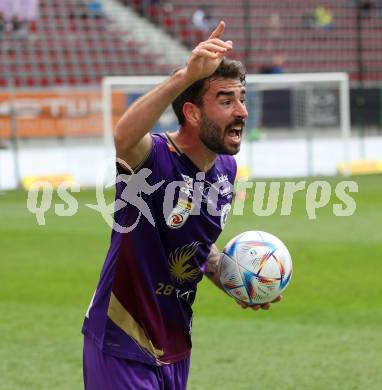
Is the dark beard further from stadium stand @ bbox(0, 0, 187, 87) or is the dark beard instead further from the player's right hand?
stadium stand @ bbox(0, 0, 187, 87)

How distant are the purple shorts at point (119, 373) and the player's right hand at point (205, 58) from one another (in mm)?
1341

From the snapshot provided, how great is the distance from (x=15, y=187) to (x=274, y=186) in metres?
6.28

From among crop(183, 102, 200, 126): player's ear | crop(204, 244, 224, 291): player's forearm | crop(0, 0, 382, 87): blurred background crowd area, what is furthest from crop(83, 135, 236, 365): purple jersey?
crop(0, 0, 382, 87): blurred background crowd area

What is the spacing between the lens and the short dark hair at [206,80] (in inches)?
170

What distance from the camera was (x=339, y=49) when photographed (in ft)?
116

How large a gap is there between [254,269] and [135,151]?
120 cm

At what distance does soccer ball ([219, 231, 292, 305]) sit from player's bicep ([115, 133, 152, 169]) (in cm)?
102

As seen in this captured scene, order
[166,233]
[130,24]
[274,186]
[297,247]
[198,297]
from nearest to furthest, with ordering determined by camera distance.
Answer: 1. [166,233]
2. [198,297]
3. [297,247]
4. [274,186]
5. [130,24]

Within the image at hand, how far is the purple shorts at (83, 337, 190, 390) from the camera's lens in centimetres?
436

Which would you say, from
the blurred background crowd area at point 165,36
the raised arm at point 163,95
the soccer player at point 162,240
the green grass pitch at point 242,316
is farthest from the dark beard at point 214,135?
the blurred background crowd area at point 165,36

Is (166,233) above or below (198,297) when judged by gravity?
above

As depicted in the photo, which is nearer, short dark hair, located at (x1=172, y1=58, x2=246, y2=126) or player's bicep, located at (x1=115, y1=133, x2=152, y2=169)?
player's bicep, located at (x1=115, y1=133, x2=152, y2=169)

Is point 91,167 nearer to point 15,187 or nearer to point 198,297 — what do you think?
point 15,187

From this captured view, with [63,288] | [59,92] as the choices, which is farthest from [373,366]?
[59,92]
